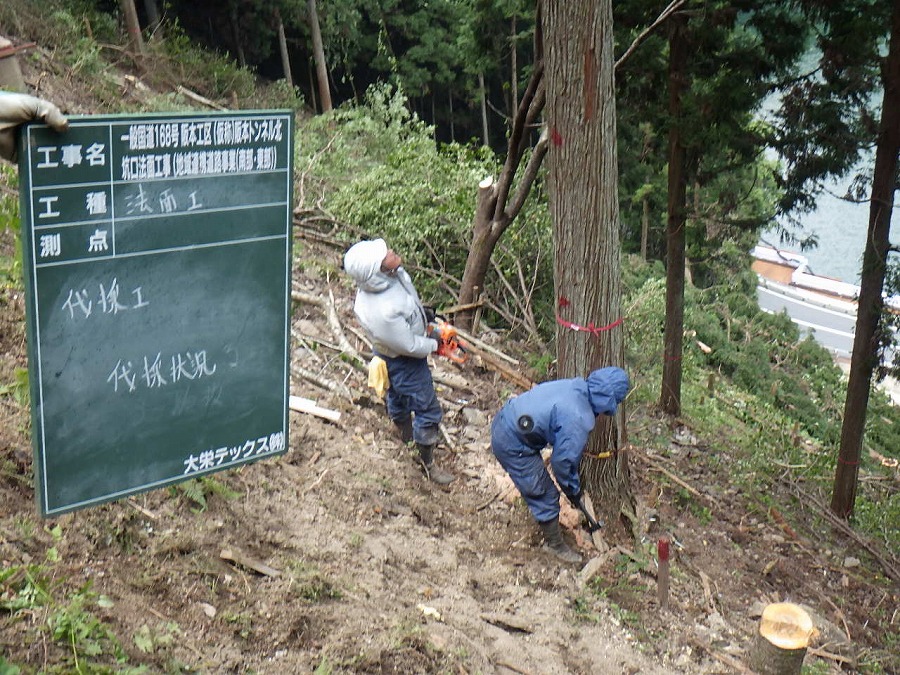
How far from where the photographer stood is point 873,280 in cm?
1059

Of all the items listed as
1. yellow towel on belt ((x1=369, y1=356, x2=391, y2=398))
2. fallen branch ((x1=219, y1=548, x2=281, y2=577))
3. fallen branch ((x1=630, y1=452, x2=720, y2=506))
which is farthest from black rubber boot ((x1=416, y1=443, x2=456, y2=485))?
fallen branch ((x1=630, y1=452, x2=720, y2=506))

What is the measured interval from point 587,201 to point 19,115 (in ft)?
13.8

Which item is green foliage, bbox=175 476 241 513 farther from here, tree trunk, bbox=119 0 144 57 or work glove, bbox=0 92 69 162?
tree trunk, bbox=119 0 144 57

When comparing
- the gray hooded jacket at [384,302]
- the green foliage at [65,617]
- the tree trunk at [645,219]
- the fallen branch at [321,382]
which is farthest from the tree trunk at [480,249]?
the tree trunk at [645,219]

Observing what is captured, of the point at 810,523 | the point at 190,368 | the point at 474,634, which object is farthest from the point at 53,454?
the point at 810,523

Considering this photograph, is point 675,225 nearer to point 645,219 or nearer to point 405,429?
point 405,429

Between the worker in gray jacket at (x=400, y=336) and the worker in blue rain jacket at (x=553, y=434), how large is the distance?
0.80 meters

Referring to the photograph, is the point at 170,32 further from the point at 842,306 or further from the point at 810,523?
the point at 842,306

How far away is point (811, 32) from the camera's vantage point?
10609 mm

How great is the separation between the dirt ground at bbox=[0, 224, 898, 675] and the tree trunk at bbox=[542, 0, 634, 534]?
81 cm

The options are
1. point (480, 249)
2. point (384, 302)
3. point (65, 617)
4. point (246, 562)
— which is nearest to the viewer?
point (65, 617)

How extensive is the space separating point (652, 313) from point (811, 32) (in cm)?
551

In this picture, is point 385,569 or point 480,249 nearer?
point 385,569

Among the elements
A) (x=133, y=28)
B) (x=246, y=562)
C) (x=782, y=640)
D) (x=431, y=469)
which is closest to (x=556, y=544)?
(x=431, y=469)
